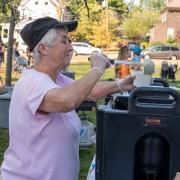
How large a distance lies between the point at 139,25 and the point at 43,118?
204ft

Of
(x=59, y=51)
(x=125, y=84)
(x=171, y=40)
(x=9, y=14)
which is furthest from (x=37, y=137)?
(x=171, y=40)

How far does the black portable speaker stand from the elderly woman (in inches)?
10.4

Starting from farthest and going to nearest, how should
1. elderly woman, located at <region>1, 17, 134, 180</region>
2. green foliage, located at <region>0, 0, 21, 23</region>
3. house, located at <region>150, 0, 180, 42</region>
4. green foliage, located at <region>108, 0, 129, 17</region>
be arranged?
green foliage, located at <region>108, 0, 129, 17</region> → house, located at <region>150, 0, 180, 42</region> → green foliage, located at <region>0, 0, 21, 23</region> → elderly woman, located at <region>1, 17, 134, 180</region>

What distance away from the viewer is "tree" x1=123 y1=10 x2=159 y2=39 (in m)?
62.0

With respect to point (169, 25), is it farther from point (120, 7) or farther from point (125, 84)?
point (125, 84)

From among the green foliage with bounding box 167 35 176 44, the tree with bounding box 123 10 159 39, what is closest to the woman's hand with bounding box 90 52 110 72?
the green foliage with bounding box 167 35 176 44

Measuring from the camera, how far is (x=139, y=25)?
6372 cm

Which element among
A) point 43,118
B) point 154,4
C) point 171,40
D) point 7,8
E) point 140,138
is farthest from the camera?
point 154,4

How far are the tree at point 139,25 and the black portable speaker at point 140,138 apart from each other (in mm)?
58339

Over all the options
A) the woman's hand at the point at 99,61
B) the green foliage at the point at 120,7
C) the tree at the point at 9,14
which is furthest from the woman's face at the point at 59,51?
the green foliage at the point at 120,7

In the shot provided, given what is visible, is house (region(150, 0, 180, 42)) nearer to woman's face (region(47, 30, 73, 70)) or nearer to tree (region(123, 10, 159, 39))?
tree (region(123, 10, 159, 39))

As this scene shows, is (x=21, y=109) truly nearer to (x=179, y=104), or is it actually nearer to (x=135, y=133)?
(x=135, y=133)

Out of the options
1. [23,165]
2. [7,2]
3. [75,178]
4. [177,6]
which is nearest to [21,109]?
[23,165]

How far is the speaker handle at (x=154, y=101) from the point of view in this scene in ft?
6.51
